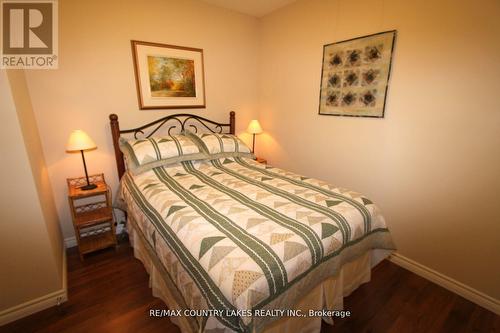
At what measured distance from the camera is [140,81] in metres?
2.46

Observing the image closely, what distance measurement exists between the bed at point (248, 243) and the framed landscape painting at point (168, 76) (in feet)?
2.22

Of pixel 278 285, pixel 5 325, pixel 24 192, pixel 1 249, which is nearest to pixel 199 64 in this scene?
pixel 24 192

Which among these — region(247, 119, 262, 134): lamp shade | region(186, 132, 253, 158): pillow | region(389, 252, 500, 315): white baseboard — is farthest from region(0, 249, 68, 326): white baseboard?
region(389, 252, 500, 315): white baseboard

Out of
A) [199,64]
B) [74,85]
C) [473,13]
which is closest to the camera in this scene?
[473,13]

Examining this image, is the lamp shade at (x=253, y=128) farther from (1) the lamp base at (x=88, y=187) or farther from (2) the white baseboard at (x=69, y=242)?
(2) the white baseboard at (x=69, y=242)

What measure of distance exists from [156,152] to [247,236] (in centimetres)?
147

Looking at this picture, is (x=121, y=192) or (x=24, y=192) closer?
(x=24, y=192)

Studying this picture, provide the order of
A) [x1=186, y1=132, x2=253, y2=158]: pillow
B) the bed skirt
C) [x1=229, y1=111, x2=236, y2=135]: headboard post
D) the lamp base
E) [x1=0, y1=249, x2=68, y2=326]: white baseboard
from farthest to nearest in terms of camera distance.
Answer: [x1=229, y1=111, x2=236, y2=135]: headboard post → [x1=186, y1=132, x2=253, y2=158]: pillow → the lamp base → [x1=0, y1=249, x2=68, y2=326]: white baseboard → the bed skirt

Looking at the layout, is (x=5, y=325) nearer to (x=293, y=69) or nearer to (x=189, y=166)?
(x=189, y=166)

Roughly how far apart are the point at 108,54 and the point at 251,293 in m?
2.51

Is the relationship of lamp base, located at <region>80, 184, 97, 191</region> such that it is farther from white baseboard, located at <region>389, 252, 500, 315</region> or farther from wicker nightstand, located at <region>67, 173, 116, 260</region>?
white baseboard, located at <region>389, 252, 500, 315</region>

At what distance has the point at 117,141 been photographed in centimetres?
238

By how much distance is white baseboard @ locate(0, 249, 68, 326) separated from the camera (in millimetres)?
1540

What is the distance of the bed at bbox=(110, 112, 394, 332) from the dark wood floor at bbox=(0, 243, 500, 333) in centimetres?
18
